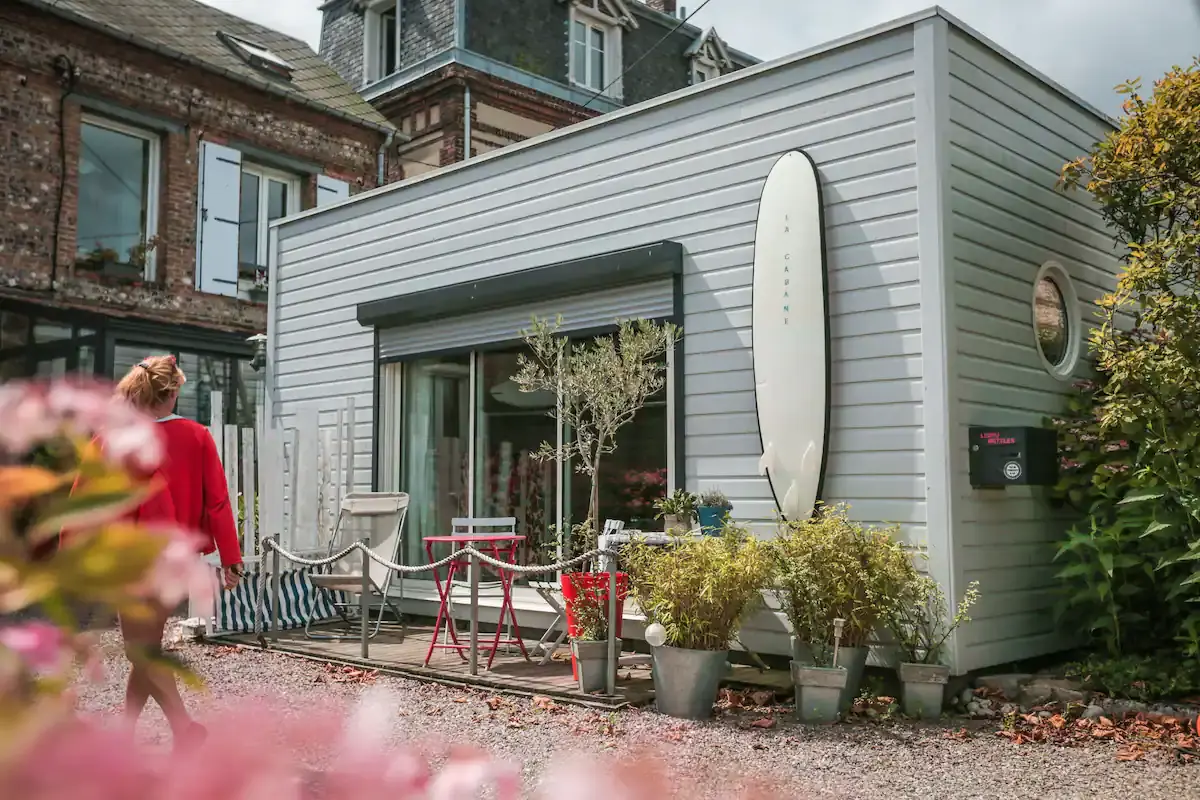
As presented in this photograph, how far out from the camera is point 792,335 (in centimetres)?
608

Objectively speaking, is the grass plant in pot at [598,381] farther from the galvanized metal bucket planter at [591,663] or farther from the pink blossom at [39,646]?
the pink blossom at [39,646]

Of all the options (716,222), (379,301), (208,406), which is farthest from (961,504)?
(208,406)

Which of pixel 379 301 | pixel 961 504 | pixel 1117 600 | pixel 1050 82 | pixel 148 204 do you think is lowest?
pixel 1117 600

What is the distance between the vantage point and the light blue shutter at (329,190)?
1457 centimetres

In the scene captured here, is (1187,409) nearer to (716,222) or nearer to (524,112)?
(716,222)

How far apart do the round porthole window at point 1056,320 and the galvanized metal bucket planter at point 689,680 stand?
9.66 ft

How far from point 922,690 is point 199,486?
3.55 meters

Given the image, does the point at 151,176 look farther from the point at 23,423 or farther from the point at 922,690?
the point at 23,423

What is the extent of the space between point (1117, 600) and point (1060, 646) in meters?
0.54

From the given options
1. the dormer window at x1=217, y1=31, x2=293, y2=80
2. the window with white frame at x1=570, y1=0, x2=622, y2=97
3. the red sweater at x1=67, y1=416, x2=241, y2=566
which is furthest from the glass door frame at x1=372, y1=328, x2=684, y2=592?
the window with white frame at x1=570, y1=0, x2=622, y2=97

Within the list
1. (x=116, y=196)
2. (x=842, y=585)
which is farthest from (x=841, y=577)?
(x=116, y=196)

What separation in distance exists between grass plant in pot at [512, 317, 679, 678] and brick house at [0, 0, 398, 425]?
7.05m

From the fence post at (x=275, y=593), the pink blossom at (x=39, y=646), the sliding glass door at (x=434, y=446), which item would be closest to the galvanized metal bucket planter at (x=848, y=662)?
the sliding glass door at (x=434, y=446)

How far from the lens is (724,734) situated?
15.9ft
